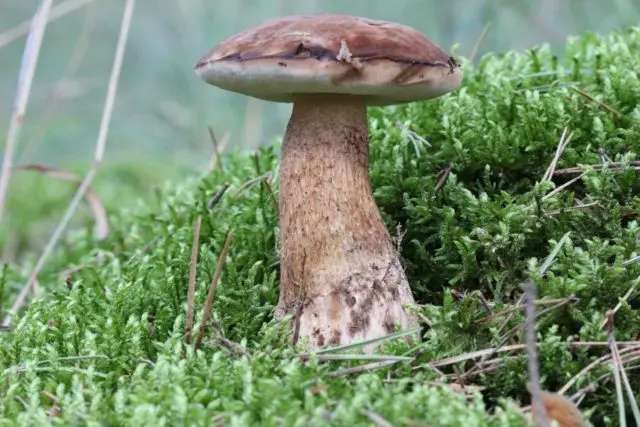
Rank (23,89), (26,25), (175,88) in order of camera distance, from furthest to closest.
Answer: (175,88)
(26,25)
(23,89)

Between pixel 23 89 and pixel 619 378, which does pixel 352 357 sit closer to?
pixel 619 378

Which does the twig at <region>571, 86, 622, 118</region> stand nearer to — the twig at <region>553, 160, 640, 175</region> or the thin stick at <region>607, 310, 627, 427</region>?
the twig at <region>553, 160, 640, 175</region>

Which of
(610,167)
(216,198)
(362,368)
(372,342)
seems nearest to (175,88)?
(216,198)

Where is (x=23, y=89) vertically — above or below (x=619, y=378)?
above

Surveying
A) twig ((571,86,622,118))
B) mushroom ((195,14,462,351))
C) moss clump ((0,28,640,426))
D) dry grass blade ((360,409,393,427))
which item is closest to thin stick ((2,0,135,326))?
moss clump ((0,28,640,426))

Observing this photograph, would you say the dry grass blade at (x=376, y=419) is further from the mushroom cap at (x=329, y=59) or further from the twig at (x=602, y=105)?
the twig at (x=602, y=105)

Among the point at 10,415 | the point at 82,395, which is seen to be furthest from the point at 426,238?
the point at 10,415

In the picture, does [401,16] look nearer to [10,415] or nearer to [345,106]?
[345,106]
